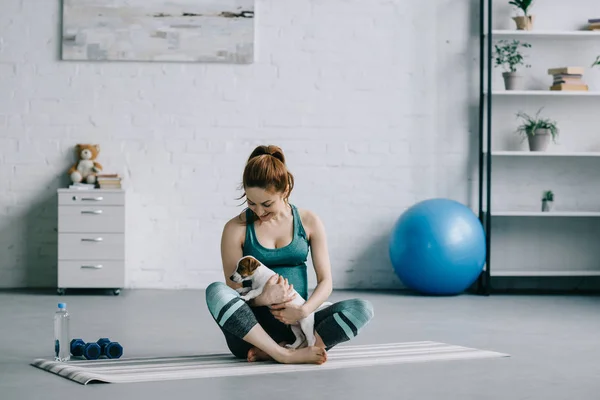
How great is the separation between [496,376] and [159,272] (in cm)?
357

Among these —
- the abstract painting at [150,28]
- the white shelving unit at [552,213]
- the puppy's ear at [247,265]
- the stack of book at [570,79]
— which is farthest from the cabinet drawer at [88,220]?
the stack of book at [570,79]

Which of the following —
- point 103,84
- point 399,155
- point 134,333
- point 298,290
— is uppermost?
point 103,84

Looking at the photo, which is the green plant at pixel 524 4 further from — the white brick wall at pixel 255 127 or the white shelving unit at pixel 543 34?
the white brick wall at pixel 255 127

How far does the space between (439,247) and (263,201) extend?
273 cm

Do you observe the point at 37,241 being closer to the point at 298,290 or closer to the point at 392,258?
the point at 392,258

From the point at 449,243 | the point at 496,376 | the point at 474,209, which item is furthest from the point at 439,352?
the point at 474,209

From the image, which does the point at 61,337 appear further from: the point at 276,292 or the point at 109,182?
the point at 109,182

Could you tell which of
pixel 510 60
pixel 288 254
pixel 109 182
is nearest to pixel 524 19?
pixel 510 60

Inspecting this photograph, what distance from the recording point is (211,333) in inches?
174

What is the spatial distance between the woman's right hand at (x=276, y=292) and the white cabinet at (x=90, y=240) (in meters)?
2.86

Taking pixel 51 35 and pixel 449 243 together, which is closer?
pixel 449 243

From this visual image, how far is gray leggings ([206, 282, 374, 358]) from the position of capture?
10.8 ft

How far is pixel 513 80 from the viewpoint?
20.8ft

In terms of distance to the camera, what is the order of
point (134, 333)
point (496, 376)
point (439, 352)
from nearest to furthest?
point (496, 376)
point (439, 352)
point (134, 333)
